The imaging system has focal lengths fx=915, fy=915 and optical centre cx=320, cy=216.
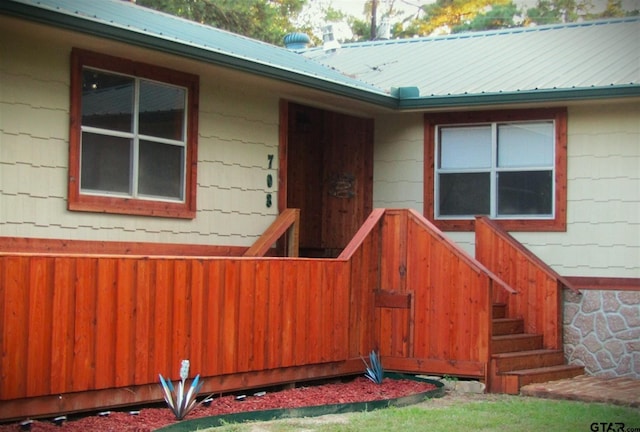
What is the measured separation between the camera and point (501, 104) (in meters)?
11.2

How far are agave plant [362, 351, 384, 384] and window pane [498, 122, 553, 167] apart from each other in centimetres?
329

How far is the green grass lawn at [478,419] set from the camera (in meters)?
7.14

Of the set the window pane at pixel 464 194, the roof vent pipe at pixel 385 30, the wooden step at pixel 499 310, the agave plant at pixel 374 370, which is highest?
the roof vent pipe at pixel 385 30

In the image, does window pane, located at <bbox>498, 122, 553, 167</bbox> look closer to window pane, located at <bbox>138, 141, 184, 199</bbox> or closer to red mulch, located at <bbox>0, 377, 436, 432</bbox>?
red mulch, located at <bbox>0, 377, 436, 432</bbox>

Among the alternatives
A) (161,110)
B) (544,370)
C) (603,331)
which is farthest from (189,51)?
(603,331)

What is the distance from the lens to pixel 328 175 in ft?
41.8

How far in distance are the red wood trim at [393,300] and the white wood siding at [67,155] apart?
163 centimetres

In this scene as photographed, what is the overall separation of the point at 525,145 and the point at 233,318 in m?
4.88

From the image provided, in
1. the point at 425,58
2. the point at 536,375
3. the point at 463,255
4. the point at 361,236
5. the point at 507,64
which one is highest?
the point at 425,58

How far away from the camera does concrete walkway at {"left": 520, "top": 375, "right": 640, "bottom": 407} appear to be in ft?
28.6

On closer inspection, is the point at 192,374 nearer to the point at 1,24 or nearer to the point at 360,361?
the point at 360,361

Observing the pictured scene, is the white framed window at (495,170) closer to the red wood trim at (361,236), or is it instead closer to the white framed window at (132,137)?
the red wood trim at (361,236)

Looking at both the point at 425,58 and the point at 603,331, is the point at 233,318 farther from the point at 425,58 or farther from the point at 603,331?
the point at 425,58

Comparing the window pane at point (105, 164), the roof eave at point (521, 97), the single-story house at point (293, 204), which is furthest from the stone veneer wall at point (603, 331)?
the window pane at point (105, 164)
